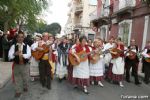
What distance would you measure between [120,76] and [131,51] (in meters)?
1.01

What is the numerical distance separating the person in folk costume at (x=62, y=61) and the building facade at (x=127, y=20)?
6.28 meters

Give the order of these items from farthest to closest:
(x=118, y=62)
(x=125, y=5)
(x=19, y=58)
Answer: (x=125, y=5) < (x=118, y=62) < (x=19, y=58)

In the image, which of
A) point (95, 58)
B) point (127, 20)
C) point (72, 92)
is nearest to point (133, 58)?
point (95, 58)

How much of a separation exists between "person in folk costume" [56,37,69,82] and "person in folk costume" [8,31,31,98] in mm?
3093

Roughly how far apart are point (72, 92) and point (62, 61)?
246 centimetres

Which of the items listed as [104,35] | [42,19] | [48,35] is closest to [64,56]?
[48,35]

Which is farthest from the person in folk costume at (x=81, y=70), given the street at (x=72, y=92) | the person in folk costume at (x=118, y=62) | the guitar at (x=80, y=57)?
the person in folk costume at (x=118, y=62)

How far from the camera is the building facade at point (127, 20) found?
21.3 m

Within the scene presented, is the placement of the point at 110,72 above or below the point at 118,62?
below

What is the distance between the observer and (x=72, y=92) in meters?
10.2

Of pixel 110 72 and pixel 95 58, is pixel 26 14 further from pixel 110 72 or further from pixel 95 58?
pixel 95 58

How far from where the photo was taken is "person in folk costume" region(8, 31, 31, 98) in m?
8.93

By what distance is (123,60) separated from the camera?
12.0 m

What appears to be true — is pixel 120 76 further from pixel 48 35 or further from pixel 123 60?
pixel 48 35
